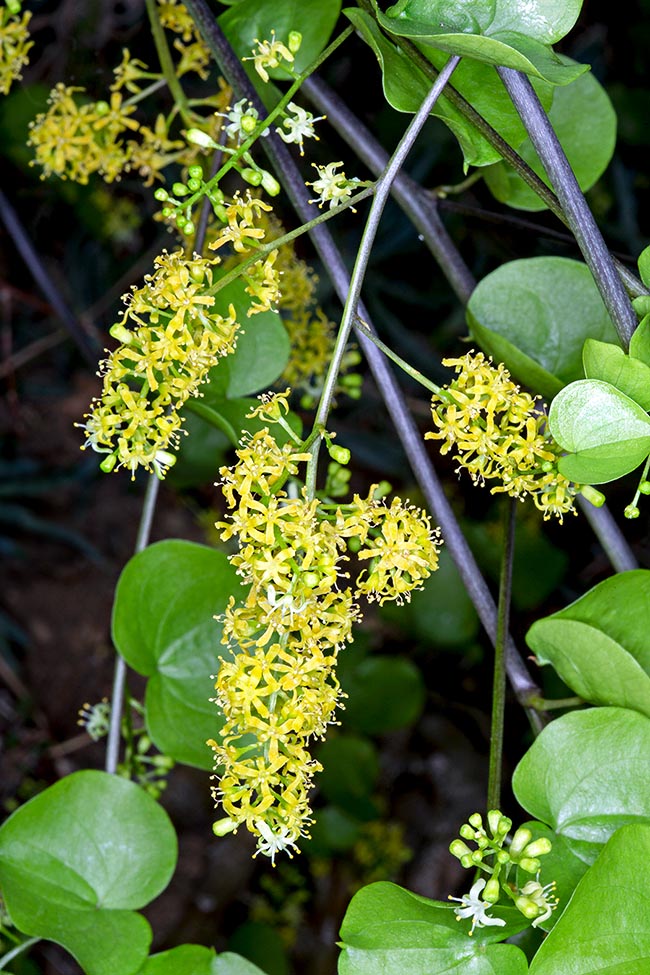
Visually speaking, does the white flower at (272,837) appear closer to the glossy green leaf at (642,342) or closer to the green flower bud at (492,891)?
the green flower bud at (492,891)

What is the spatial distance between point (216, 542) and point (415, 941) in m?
1.25

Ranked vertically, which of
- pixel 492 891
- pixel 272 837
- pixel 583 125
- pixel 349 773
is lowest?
pixel 349 773

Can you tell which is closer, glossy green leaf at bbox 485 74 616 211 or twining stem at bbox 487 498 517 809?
twining stem at bbox 487 498 517 809

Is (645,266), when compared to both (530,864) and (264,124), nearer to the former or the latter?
(264,124)

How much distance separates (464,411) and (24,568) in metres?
1.64

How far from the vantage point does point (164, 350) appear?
0.64 metres

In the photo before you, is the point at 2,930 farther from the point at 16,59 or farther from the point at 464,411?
the point at 16,59

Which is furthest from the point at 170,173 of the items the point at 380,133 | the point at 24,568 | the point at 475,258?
the point at 24,568

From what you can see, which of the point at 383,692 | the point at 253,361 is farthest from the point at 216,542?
the point at 253,361

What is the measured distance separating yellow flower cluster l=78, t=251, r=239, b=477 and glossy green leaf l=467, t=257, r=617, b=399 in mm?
262

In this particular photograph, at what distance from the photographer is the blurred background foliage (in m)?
1.50

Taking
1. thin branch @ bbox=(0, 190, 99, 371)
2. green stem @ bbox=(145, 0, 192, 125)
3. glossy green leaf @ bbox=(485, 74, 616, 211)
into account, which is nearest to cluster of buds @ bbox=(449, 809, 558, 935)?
glossy green leaf @ bbox=(485, 74, 616, 211)

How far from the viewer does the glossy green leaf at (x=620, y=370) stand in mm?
596

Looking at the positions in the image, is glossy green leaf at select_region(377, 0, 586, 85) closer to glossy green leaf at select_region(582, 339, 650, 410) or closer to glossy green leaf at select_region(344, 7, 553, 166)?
glossy green leaf at select_region(344, 7, 553, 166)
